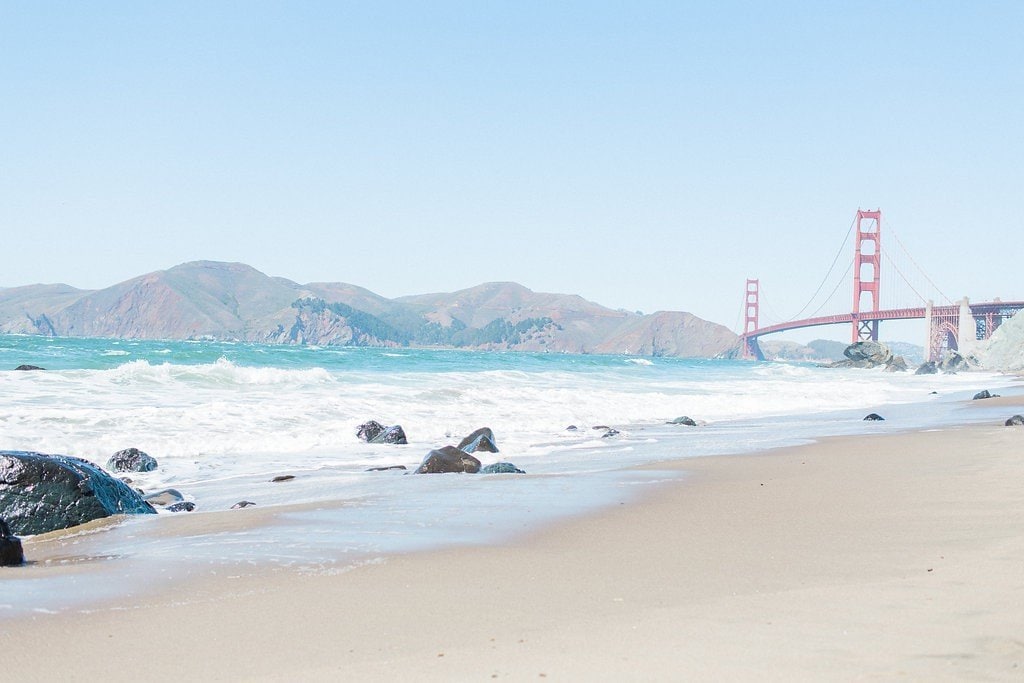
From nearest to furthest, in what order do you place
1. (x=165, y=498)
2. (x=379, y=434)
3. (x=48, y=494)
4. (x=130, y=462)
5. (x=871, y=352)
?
Answer: 1. (x=48, y=494)
2. (x=165, y=498)
3. (x=130, y=462)
4. (x=379, y=434)
5. (x=871, y=352)

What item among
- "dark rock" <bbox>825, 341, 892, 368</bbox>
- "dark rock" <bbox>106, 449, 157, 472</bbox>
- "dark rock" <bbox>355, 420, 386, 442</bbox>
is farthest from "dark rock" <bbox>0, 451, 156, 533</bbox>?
"dark rock" <bbox>825, 341, 892, 368</bbox>

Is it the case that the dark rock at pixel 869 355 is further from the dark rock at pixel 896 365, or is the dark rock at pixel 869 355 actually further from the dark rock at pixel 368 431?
the dark rock at pixel 368 431

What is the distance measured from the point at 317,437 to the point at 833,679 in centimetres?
976

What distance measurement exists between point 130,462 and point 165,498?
83.1 inches

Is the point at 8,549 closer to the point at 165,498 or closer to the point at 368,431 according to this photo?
the point at 165,498

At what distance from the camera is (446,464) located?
8273 mm

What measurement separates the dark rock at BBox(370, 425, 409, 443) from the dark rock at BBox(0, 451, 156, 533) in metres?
5.85

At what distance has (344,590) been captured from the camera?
343 cm

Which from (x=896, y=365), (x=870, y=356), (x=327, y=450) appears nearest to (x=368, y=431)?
(x=327, y=450)

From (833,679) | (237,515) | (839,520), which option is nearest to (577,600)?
(833,679)

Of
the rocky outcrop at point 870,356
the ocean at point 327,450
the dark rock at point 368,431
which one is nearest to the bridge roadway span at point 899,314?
the rocky outcrop at point 870,356

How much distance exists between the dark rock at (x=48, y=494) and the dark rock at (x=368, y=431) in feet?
19.6

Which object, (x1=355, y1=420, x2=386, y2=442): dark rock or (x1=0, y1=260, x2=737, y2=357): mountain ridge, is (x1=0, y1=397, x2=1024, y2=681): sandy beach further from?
(x1=0, y1=260, x2=737, y2=357): mountain ridge

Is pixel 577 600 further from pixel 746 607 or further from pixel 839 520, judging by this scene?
pixel 839 520
